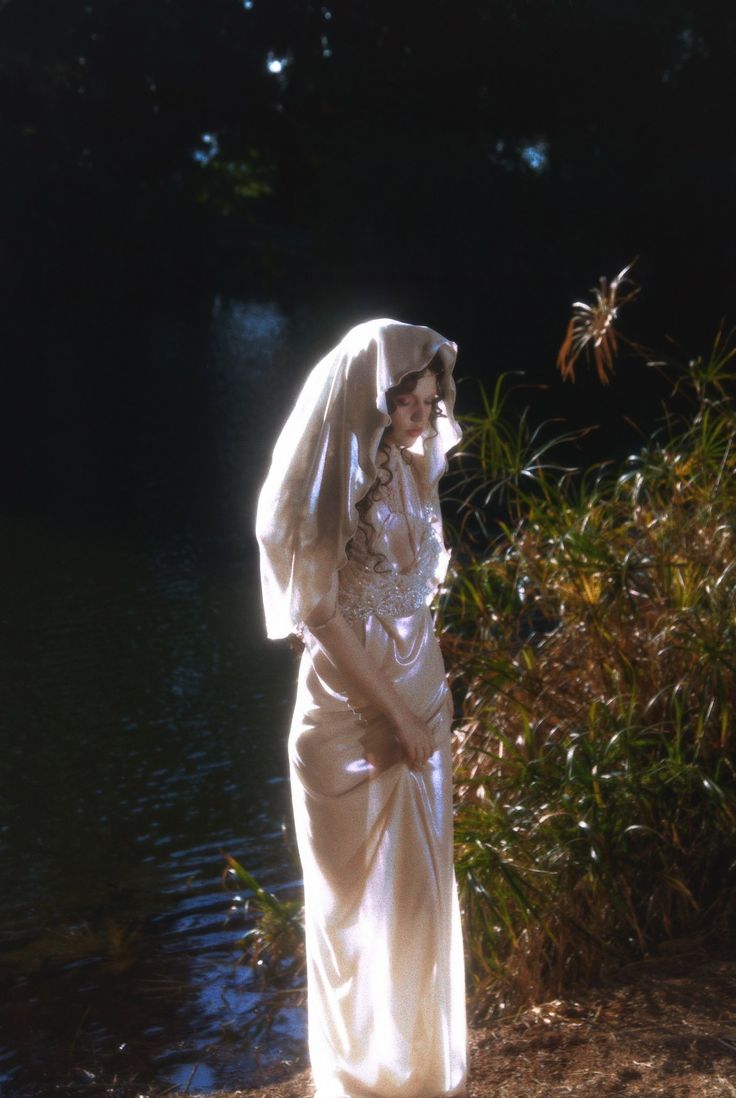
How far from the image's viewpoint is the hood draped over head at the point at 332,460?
2.61 m

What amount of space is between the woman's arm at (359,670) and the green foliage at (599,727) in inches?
43.7

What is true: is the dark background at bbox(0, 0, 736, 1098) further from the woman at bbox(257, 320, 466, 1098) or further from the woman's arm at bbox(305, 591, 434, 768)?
the woman's arm at bbox(305, 591, 434, 768)

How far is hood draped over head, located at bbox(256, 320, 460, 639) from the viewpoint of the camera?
2.61m

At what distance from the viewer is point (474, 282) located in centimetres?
2598

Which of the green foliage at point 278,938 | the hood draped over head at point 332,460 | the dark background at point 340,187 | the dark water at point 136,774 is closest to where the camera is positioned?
the hood draped over head at point 332,460

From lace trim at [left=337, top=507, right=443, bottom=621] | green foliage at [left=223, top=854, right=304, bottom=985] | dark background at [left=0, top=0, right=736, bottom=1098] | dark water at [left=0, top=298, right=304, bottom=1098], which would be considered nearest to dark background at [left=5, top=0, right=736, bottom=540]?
dark background at [left=0, top=0, right=736, bottom=1098]

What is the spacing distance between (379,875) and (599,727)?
149 cm

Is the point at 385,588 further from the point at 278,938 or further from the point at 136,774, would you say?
the point at 136,774

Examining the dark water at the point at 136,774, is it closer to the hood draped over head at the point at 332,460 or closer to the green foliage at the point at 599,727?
the green foliage at the point at 599,727

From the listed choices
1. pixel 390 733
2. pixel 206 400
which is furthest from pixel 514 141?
pixel 390 733

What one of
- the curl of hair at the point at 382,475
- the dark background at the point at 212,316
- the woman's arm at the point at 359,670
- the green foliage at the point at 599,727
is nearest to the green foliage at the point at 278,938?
the dark background at the point at 212,316

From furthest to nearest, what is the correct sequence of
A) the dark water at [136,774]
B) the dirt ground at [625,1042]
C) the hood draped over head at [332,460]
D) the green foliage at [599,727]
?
1. the dark water at [136,774]
2. the green foliage at [599,727]
3. the dirt ground at [625,1042]
4. the hood draped over head at [332,460]

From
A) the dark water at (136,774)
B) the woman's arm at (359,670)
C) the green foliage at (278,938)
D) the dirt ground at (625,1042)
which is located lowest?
the dark water at (136,774)

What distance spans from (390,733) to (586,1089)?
38.1 inches
